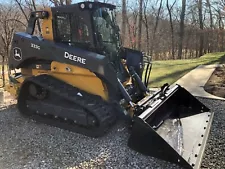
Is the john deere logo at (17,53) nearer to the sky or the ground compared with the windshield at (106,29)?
nearer to the ground

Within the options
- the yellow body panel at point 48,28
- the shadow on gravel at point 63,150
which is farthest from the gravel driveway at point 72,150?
the yellow body panel at point 48,28

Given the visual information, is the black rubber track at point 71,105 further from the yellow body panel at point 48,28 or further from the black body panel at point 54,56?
the yellow body panel at point 48,28

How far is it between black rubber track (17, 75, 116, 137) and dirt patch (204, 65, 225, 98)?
3364 millimetres

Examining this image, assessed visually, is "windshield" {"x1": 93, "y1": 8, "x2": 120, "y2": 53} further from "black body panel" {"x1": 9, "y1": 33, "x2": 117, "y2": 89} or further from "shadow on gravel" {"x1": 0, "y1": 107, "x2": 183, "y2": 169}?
"shadow on gravel" {"x1": 0, "y1": 107, "x2": 183, "y2": 169}

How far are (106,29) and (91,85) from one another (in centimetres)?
105

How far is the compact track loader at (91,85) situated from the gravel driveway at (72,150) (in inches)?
5.9

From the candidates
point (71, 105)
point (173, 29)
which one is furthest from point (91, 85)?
point (173, 29)

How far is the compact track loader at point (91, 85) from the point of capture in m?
3.73

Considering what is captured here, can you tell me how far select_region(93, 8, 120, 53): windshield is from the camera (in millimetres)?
4168

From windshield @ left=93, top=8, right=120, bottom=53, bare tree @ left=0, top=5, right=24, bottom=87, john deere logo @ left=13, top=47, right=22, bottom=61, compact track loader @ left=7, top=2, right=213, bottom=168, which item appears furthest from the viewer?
bare tree @ left=0, top=5, right=24, bottom=87

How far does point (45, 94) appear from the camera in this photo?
4352 mm

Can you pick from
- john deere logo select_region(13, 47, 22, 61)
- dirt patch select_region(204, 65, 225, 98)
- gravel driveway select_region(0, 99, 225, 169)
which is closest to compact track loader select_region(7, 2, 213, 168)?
john deere logo select_region(13, 47, 22, 61)

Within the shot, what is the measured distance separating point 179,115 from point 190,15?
18.9 meters

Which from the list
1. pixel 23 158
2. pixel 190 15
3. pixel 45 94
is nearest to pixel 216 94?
pixel 45 94
